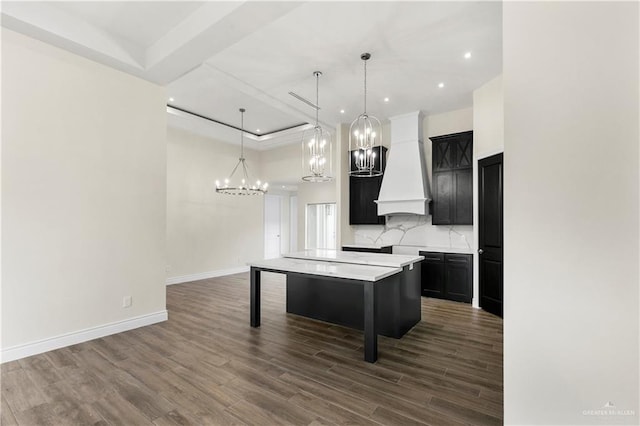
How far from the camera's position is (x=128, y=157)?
366 cm

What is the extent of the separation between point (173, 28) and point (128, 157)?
161 cm

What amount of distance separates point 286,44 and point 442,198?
3.66 meters

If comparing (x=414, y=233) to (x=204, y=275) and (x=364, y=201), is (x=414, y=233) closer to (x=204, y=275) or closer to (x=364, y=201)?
(x=364, y=201)

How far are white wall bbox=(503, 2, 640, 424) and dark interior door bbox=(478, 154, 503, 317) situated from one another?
120 inches

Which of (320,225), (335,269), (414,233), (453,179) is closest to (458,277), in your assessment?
(414,233)

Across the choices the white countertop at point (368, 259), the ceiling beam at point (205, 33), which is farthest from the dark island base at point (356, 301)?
the ceiling beam at point (205, 33)

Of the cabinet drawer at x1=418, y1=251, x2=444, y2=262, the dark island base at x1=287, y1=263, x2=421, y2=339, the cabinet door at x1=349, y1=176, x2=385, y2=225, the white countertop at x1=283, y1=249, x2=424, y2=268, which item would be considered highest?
the cabinet door at x1=349, y1=176, x2=385, y2=225

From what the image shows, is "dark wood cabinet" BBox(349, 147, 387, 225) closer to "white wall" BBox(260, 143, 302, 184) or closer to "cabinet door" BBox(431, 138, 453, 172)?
"cabinet door" BBox(431, 138, 453, 172)

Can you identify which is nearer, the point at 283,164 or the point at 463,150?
the point at 463,150

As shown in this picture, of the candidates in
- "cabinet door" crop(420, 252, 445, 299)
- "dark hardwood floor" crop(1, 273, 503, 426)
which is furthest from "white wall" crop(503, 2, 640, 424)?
"cabinet door" crop(420, 252, 445, 299)

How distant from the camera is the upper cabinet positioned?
16.4ft

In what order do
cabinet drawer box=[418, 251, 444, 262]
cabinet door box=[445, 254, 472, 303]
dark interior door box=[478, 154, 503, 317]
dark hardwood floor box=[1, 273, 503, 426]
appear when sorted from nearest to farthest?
dark hardwood floor box=[1, 273, 503, 426] < dark interior door box=[478, 154, 503, 317] < cabinet door box=[445, 254, 472, 303] < cabinet drawer box=[418, 251, 444, 262]

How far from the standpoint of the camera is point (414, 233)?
19.2 ft

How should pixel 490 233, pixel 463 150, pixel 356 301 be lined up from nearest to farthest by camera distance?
pixel 356 301
pixel 490 233
pixel 463 150
